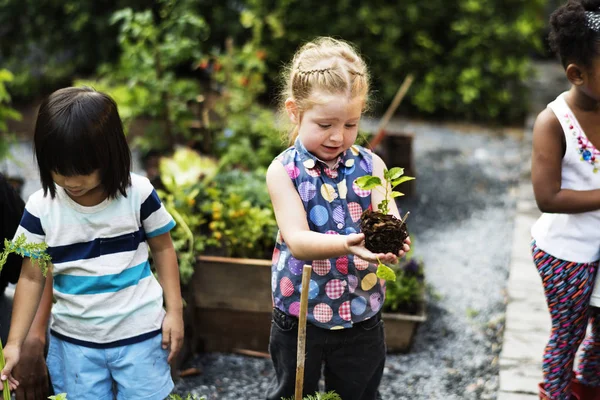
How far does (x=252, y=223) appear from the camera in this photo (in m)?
3.51

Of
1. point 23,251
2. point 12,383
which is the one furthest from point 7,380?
point 23,251

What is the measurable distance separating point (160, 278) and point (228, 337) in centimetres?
126

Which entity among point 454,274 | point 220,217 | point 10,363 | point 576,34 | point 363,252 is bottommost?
point 454,274

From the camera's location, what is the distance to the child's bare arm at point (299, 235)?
1.82 metres

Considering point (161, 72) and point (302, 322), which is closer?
point (302, 322)

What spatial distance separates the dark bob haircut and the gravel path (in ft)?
4.87

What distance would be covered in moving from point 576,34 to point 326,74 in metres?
0.91

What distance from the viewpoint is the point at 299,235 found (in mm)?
1983

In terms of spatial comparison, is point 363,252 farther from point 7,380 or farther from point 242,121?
point 242,121

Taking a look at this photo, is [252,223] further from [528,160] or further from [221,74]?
[528,160]

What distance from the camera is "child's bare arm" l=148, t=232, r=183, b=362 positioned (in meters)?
2.30

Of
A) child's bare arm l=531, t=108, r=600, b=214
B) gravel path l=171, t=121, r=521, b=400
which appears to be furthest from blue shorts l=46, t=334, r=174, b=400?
child's bare arm l=531, t=108, r=600, b=214

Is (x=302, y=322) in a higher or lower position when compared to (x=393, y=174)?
lower

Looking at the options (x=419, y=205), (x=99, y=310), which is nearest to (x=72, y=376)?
(x=99, y=310)
